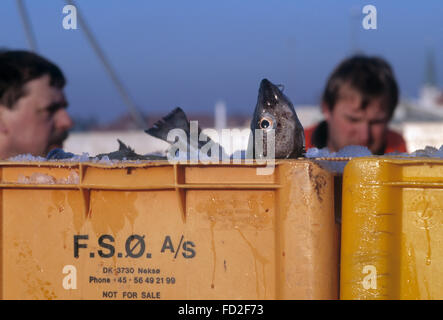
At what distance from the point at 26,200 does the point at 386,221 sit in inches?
63.6

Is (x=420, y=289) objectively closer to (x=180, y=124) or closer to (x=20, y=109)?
(x=180, y=124)

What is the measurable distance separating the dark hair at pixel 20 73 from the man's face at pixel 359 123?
2324 millimetres

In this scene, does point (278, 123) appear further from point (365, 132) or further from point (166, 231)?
point (365, 132)

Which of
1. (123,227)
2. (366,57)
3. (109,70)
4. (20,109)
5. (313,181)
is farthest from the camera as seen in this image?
(109,70)

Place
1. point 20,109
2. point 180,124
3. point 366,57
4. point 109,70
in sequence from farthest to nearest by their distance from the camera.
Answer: point 109,70, point 366,57, point 20,109, point 180,124

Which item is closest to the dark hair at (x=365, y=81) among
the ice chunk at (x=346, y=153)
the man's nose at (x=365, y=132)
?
the man's nose at (x=365, y=132)

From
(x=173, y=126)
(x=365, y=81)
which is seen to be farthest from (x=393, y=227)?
(x=365, y=81)

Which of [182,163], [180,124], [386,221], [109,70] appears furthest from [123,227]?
[109,70]

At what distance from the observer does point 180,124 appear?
2816 mm

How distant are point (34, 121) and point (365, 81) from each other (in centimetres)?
278

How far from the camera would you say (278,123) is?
7.96 ft

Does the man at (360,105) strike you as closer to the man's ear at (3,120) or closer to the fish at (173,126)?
the fish at (173,126)
